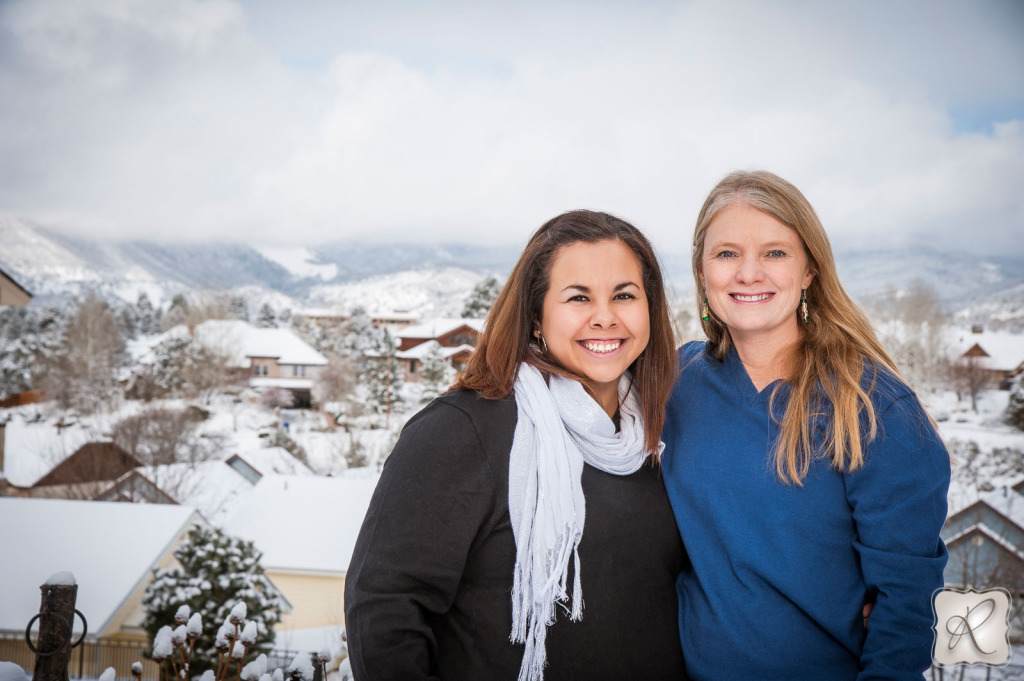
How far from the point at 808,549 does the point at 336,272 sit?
48.6 meters

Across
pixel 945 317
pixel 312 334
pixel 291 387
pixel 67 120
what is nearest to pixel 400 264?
pixel 312 334

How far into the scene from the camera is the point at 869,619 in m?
1.76

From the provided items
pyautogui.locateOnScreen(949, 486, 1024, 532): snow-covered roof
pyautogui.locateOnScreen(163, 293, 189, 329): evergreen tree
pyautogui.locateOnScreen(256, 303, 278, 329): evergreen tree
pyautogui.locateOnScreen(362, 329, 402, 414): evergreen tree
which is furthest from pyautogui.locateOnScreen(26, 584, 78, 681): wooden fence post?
pyautogui.locateOnScreen(256, 303, 278, 329): evergreen tree

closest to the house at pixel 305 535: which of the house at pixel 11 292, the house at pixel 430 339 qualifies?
the house at pixel 11 292

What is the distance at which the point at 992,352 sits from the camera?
2123 centimetres

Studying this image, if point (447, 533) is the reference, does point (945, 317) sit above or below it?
above

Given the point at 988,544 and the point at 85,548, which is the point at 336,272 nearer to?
the point at 85,548

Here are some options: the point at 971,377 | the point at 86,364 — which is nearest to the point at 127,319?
the point at 86,364

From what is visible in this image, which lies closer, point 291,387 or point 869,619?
point 869,619

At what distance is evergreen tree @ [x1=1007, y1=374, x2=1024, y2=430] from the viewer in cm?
1920

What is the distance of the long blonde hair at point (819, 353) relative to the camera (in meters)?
1.82

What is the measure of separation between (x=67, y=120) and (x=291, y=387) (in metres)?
35.1

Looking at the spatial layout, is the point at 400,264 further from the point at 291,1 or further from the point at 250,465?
the point at 250,465

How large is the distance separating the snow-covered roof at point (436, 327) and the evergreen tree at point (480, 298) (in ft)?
1.16
